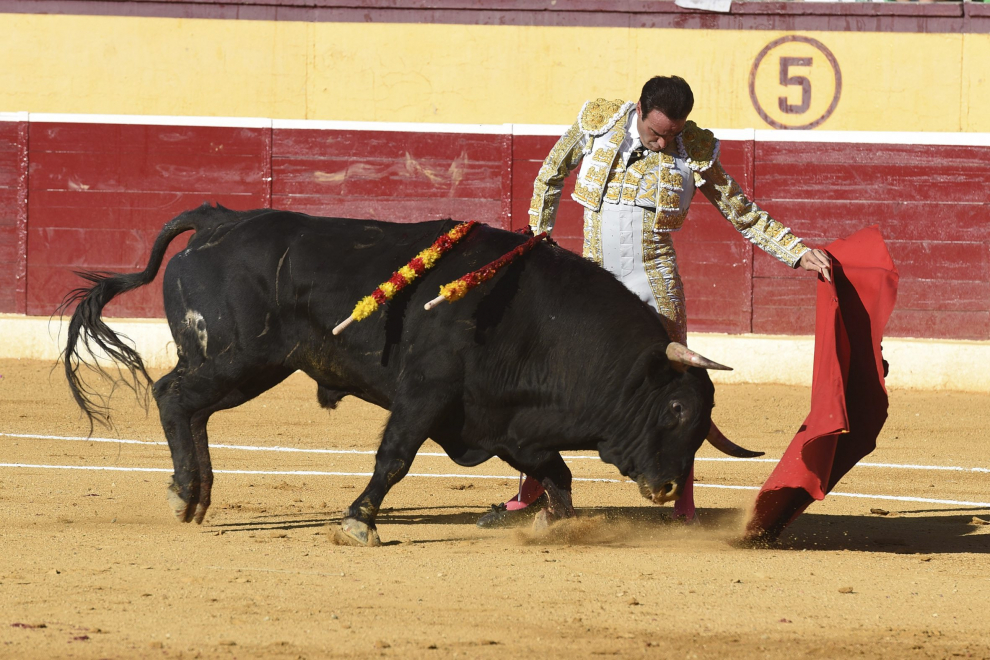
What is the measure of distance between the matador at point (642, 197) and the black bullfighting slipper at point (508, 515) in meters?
0.77

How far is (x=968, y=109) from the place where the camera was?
9.84 meters

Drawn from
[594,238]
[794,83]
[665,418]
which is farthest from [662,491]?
[794,83]

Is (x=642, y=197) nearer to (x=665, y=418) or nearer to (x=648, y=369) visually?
(x=648, y=369)

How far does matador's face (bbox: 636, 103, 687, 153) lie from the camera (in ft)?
13.8

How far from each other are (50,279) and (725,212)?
277 inches

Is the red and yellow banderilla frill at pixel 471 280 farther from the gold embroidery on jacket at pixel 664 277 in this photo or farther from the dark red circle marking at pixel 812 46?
the dark red circle marking at pixel 812 46

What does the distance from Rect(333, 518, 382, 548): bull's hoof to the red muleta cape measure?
122cm

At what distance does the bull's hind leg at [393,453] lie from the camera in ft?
Answer: 13.5

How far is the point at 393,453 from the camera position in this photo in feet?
13.6

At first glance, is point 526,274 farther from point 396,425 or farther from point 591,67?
point 591,67

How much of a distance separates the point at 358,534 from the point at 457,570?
44cm

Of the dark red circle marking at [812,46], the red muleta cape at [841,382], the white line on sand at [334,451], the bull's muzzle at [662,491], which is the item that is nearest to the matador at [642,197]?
the red muleta cape at [841,382]

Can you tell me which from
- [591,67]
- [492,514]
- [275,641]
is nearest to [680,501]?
[492,514]

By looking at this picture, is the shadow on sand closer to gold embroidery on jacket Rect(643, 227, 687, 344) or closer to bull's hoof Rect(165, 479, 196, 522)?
bull's hoof Rect(165, 479, 196, 522)
